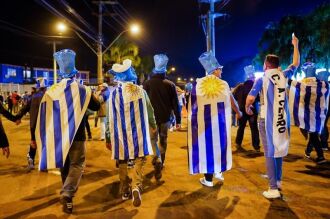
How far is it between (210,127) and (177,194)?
1157mm

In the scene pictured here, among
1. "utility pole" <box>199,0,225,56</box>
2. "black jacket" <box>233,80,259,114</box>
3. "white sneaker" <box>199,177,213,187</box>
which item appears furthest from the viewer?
"utility pole" <box>199,0,225,56</box>

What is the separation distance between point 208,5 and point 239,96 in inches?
503

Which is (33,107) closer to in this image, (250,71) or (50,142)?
(50,142)

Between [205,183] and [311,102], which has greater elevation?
[311,102]

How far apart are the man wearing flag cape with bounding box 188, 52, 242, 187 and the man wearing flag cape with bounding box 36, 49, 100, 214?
167 cm

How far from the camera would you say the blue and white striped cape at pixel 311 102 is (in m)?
7.43

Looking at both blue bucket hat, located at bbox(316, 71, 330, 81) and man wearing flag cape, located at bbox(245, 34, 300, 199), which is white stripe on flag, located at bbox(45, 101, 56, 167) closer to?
man wearing flag cape, located at bbox(245, 34, 300, 199)

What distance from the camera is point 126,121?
203 inches

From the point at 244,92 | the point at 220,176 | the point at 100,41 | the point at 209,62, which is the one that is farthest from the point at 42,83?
the point at 100,41

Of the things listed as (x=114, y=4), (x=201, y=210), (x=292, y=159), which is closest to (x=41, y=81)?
(x=201, y=210)

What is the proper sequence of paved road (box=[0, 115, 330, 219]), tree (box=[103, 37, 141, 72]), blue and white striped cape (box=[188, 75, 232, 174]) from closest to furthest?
paved road (box=[0, 115, 330, 219]), blue and white striped cape (box=[188, 75, 232, 174]), tree (box=[103, 37, 141, 72])

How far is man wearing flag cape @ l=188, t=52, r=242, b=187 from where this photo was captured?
17.7 ft

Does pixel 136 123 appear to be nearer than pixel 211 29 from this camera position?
Yes

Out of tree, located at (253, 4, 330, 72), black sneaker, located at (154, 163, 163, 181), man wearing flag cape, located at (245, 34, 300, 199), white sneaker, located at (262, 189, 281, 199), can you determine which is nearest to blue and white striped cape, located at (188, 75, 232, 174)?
man wearing flag cape, located at (245, 34, 300, 199)
